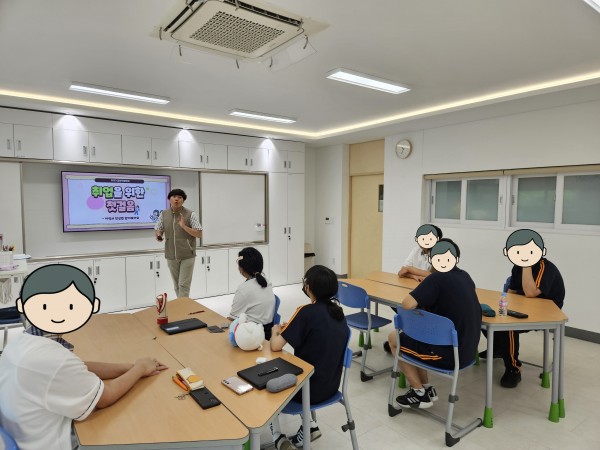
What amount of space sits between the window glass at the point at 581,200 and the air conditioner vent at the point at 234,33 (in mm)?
4103

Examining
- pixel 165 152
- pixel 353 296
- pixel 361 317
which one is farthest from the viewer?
pixel 165 152

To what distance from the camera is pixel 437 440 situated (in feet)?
8.27

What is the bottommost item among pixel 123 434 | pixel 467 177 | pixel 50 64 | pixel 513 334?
pixel 513 334

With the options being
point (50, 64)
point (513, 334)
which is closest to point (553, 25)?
point (513, 334)

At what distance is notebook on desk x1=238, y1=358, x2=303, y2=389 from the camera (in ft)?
5.70

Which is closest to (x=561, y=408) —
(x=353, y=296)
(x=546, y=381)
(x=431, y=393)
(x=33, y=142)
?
(x=546, y=381)

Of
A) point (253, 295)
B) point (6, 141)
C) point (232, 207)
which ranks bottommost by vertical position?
point (253, 295)

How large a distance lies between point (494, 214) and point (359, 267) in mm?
2882

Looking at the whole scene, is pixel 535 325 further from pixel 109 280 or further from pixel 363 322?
pixel 109 280

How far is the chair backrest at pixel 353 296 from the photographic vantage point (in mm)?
3320

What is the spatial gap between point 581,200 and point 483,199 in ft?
3.88

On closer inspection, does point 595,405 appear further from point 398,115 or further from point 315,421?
point 398,115

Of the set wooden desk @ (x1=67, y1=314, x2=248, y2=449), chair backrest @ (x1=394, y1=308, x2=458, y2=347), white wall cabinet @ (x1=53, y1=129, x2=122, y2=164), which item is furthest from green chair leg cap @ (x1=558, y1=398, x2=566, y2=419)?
white wall cabinet @ (x1=53, y1=129, x2=122, y2=164)

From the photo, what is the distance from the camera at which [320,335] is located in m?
2.04
